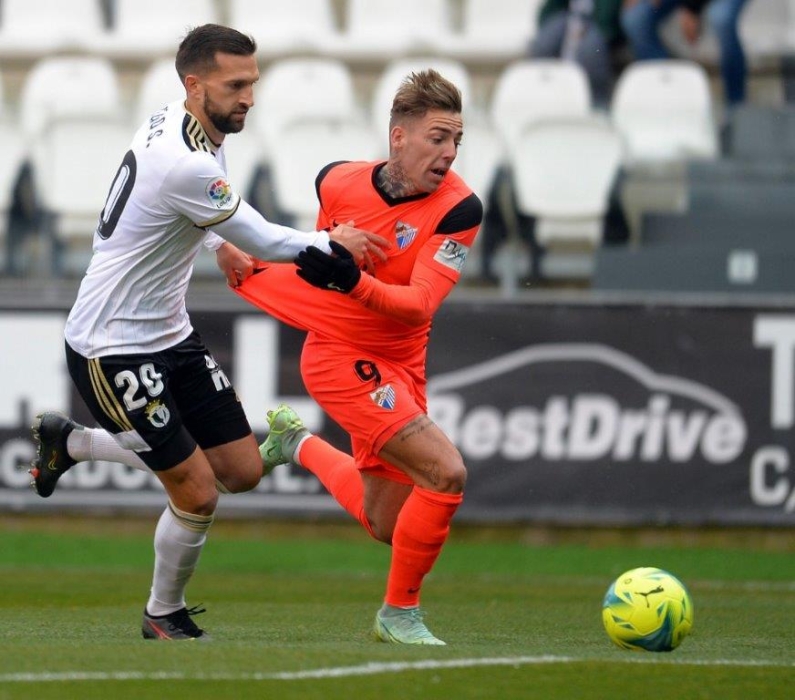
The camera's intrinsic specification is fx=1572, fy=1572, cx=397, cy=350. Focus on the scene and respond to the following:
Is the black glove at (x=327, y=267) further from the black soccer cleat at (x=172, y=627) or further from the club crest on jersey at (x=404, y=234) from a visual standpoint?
the black soccer cleat at (x=172, y=627)

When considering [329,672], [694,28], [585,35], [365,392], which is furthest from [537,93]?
[329,672]

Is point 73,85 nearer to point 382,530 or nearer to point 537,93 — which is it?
point 537,93

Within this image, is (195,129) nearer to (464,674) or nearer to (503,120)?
(464,674)

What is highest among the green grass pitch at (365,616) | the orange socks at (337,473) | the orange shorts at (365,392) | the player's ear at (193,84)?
the player's ear at (193,84)

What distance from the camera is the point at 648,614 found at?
19.2ft

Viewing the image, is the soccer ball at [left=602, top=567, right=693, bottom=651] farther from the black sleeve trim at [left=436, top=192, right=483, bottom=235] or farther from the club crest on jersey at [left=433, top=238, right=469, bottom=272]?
the black sleeve trim at [left=436, top=192, right=483, bottom=235]

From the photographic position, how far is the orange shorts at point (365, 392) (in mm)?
6359

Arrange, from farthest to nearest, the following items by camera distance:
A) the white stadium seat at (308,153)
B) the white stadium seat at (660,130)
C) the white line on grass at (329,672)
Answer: the white stadium seat at (660,130) → the white stadium seat at (308,153) → the white line on grass at (329,672)

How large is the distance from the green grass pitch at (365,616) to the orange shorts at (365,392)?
0.80 m

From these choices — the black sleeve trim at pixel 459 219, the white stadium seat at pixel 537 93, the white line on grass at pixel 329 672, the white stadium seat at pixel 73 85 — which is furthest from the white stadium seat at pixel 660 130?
the white line on grass at pixel 329 672

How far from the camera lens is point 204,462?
20.3 feet

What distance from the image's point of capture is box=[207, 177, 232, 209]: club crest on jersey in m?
5.83

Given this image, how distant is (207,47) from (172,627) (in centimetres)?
228

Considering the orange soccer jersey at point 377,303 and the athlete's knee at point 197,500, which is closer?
the athlete's knee at point 197,500
